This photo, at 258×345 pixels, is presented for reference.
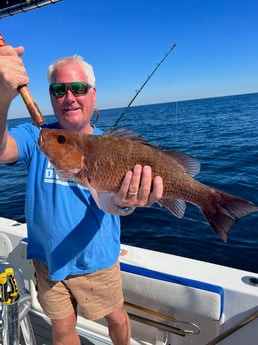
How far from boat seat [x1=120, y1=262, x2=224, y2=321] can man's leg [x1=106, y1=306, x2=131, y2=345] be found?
0.43 m

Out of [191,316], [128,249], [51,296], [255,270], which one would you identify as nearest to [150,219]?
[255,270]

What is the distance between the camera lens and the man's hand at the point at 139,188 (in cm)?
201

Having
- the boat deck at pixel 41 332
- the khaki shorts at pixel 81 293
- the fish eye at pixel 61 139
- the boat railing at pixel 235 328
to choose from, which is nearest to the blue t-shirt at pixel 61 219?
the khaki shorts at pixel 81 293

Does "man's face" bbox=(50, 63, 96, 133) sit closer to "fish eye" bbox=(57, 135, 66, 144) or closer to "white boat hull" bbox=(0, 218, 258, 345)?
"fish eye" bbox=(57, 135, 66, 144)

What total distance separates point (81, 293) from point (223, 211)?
4.46 ft

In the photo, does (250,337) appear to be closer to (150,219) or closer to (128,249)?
(128,249)

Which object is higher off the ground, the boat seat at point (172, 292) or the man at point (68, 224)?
the man at point (68, 224)

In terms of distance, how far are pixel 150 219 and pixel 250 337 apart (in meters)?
5.81

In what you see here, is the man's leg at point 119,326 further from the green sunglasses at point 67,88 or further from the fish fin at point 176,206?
the green sunglasses at point 67,88

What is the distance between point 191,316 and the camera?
303 centimetres

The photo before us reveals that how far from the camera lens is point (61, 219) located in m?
2.34

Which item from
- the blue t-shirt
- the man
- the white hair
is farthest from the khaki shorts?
the white hair

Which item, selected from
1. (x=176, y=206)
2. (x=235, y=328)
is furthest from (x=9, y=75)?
(x=235, y=328)

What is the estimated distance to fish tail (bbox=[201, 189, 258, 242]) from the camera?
1996mm
